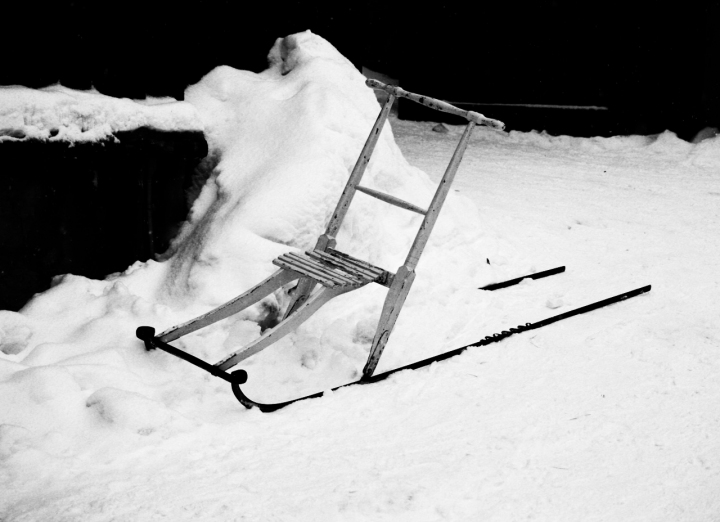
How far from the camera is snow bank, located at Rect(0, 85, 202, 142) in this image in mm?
3297

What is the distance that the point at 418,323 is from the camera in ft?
12.5

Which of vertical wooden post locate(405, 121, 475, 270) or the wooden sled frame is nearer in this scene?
the wooden sled frame

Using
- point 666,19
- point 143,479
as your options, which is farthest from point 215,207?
point 666,19

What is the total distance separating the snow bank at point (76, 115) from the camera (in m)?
3.30

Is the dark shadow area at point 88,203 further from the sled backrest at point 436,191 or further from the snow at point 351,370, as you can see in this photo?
the sled backrest at point 436,191

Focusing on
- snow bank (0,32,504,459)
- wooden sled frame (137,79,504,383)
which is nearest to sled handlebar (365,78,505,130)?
wooden sled frame (137,79,504,383)

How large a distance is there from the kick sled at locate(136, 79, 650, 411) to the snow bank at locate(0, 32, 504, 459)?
0.49 feet

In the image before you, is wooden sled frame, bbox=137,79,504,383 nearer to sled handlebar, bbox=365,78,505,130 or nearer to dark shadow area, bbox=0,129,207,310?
sled handlebar, bbox=365,78,505,130

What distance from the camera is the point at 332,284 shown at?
3.04 meters

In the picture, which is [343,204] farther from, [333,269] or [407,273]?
[407,273]

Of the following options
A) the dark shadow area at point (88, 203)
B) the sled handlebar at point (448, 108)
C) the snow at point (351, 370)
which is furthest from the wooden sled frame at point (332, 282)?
the dark shadow area at point (88, 203)

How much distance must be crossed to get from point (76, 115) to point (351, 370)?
182 cm

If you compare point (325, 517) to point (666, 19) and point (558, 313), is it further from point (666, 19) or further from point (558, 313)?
point (666, 19)

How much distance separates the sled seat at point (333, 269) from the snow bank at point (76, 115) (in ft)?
3.80
